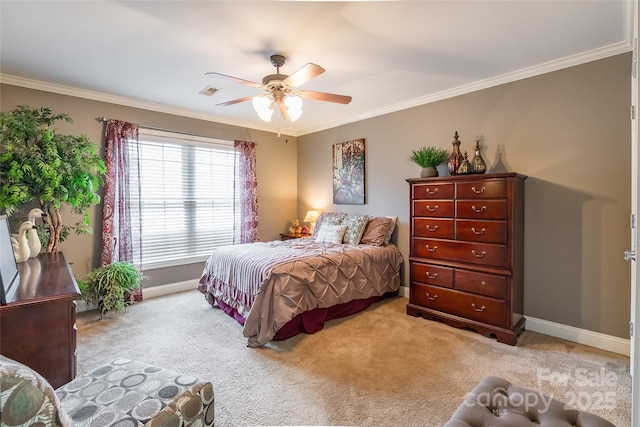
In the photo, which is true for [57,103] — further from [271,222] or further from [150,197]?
[271,222]

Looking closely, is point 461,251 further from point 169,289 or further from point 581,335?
point 169,289

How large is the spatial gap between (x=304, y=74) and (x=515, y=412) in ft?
7.50

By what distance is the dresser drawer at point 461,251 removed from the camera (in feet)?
9.16

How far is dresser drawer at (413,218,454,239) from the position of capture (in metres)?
3.11

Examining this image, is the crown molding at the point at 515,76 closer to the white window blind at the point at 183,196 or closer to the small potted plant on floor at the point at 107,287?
the white window blind at the point at 183,196

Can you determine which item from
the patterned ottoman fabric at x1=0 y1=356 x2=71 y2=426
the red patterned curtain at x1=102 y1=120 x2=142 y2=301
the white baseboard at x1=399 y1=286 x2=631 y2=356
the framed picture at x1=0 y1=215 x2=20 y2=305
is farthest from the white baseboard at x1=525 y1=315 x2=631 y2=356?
the red patterned curtain at x1=102 y1=120 x2=142 y2=301

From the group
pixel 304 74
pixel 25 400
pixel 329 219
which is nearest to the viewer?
pixel 25 400

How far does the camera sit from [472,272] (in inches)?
115

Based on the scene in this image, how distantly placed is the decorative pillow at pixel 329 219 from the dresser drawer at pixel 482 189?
1.77 m

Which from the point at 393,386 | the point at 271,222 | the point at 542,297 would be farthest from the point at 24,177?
the point at 542,297

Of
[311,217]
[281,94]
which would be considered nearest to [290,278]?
[281,94]

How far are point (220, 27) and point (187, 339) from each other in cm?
269

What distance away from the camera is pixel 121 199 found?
376cm

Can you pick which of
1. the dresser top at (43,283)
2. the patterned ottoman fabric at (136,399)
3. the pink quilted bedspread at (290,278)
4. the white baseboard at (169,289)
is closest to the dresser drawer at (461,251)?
the pink quilted bedspread at (290,278)
